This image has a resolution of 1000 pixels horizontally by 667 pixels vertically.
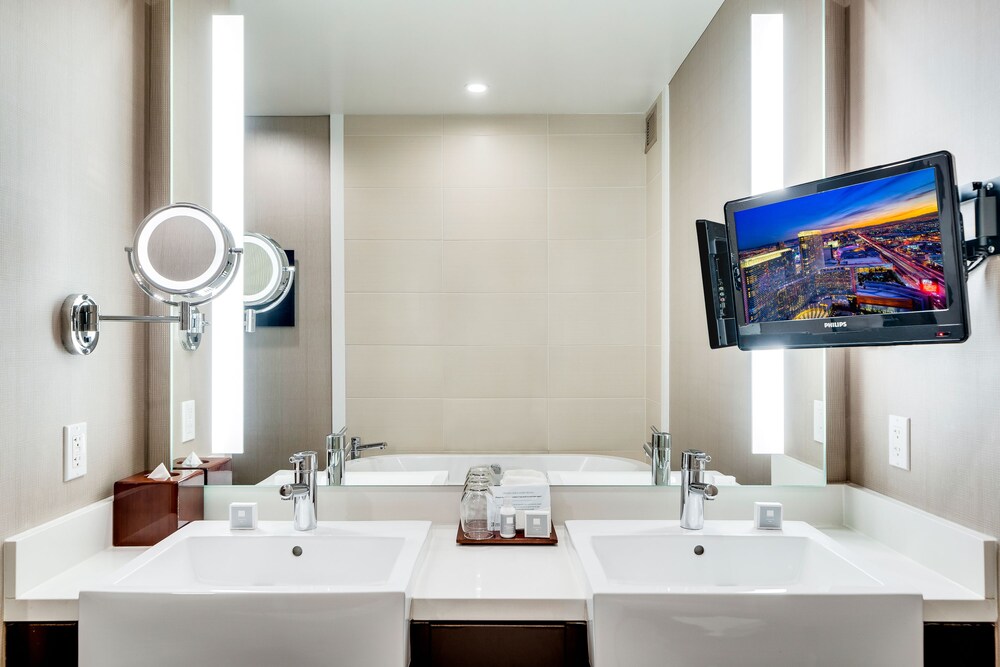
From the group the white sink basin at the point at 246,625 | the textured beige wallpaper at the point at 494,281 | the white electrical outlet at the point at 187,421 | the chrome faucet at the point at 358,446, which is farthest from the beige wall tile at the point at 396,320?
the white sink basin at the point at 246,625

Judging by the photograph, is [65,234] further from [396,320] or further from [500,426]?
[500,426]

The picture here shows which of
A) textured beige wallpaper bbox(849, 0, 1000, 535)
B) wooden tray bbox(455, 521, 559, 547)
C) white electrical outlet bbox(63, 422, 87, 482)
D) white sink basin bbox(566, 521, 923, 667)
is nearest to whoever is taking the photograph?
white sink basin bbox(566, 521, 923, 667)

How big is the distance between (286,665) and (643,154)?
57.9 inches

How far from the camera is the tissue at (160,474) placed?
1.60 m

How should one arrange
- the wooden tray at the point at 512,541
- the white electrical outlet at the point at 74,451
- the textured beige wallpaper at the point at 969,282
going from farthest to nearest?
the wooden tray at the point at 512,541 < the white electrical outlet at the point at 74,451 < the textured beige wallpaper at the point at 969,282

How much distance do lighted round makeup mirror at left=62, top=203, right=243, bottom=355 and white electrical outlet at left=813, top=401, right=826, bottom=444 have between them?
1.61 metres

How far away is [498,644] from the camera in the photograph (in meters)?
1.22

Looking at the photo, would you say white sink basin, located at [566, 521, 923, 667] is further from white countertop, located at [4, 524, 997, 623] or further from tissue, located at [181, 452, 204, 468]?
tissue, located at [181, 452, 204, 468]

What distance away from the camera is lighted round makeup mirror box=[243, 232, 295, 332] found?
5.67ft

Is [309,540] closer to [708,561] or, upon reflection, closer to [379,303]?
[379,303]

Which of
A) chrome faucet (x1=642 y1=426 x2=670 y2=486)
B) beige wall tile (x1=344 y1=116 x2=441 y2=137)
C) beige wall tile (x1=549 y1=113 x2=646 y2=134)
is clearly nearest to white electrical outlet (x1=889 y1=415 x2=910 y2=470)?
chrome faucet (x1=642 y1=426 x2=670 y2=486)

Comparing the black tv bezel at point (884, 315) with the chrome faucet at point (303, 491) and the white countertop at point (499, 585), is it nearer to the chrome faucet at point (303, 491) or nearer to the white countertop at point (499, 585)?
the white countertop at point (499, 585)

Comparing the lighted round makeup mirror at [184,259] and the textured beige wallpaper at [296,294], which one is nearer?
the lighted round makeup mirror at [184,259]

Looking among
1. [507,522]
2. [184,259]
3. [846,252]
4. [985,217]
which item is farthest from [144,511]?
[985,217]
